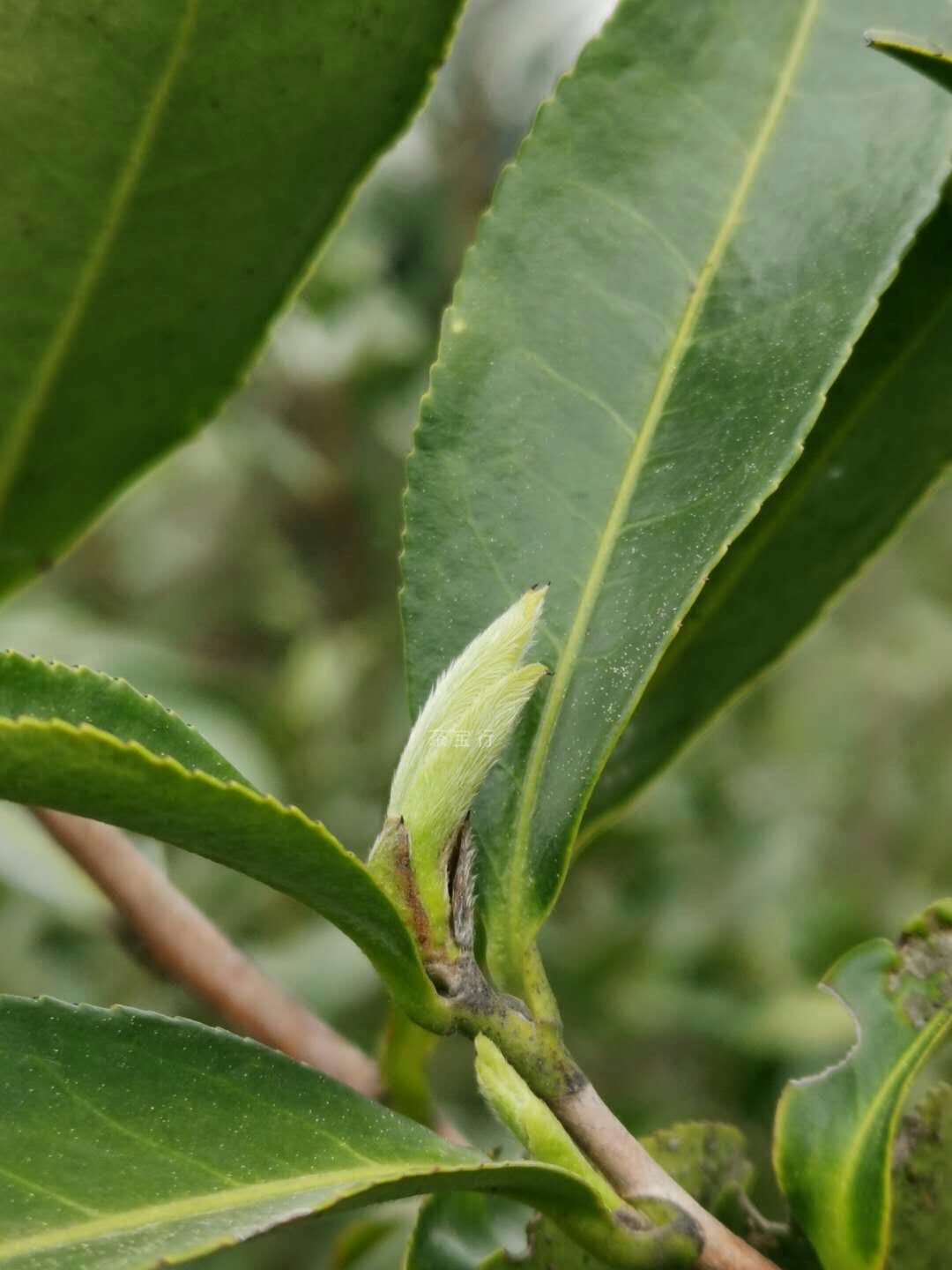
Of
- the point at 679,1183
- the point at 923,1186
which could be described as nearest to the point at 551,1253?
the point at 679,1183

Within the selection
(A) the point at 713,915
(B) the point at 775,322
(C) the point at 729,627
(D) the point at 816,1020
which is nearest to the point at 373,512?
(A) the point at 713,915

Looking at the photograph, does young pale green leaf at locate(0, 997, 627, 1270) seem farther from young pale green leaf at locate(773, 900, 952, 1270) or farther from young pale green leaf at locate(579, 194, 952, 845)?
young pale green leaf at locate(579, 194, 952, 845)

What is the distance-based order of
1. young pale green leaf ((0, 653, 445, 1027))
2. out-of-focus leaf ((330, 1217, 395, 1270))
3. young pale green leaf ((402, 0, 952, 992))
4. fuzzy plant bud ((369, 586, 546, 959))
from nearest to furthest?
Answer: young pale green leaf ((0, 653, 445, 1027)), fuzzy plant bud ((369, 586, 546, 959)), young pale green leaf ((402, 0, 952, 992)), out-of-focus leaf ((330, 1217, 395, 1270))

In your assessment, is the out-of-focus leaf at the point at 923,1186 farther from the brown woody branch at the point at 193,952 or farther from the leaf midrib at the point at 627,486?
the brown woody branch at the point at 193,952

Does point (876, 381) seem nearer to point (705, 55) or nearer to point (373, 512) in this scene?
point (705, 55)

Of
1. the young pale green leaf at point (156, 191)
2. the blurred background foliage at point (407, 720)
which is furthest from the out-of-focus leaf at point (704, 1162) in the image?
the blurred background foliage at point (407, 720)

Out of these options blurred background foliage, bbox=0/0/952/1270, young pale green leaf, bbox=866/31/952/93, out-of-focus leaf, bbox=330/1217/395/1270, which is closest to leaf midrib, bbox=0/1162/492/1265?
young pale green leaf, bbox=866/31/952/93

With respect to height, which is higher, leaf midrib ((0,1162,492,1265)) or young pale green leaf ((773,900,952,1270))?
leaf midrib ((0,1162,492,1265))
